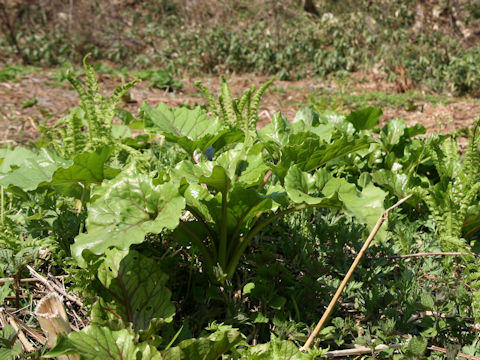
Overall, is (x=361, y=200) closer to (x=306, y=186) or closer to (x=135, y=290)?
(x=306, y=186)

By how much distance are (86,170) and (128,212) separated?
0.32 metres

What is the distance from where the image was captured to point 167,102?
549 cm

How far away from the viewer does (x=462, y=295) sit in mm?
1516

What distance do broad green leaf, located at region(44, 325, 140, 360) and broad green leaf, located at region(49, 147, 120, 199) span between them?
0.52 m

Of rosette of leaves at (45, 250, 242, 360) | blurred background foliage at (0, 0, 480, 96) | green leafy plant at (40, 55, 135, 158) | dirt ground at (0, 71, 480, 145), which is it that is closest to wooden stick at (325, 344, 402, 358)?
rosette of leaves at (45, 250, 242, 360)

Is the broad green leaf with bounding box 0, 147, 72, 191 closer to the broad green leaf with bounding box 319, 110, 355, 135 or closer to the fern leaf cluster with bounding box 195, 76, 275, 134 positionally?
the fern leaf cluster with bounding box 195, 76, 275, 134

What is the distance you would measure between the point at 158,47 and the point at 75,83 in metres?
8.88

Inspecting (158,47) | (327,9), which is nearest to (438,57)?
(327,9)

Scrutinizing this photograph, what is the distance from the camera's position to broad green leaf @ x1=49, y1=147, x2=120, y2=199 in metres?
1.40

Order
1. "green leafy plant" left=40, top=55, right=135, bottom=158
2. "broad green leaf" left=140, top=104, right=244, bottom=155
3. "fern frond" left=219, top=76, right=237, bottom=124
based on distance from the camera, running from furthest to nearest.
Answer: "fern frond" left=219, top=76, right=237, bottom=124 < "green leafy plant" left=40, top=55, right=135, bottom=158 < "broad green leaf" left=140, top=104, right=244, bottom=155

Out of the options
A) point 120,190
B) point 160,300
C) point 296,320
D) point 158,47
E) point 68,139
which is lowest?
point 158,47

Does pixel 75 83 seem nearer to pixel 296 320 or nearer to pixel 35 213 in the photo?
pixel 35 213

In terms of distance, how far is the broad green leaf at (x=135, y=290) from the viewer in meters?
1.38

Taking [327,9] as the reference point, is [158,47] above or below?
below
